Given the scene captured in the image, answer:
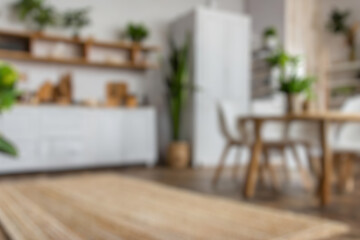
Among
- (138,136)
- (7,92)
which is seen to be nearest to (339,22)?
(138,136)

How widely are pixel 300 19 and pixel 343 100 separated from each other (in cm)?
156

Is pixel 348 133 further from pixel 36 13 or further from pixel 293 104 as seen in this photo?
pixel 36 13

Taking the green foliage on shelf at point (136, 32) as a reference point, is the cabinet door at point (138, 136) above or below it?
below

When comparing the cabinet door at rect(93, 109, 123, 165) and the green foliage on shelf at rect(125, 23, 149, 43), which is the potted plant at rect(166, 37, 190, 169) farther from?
Result: the cabinet door at rect(93, 109, 123, 165)

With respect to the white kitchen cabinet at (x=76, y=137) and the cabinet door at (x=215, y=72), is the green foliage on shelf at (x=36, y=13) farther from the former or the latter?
the cabinet door at (x=215, y=72)

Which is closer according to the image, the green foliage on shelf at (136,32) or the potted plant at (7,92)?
the potted plant at (7,92)

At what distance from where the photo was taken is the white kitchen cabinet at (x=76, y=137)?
3.92 m

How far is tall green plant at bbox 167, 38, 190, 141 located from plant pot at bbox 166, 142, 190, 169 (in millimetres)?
253

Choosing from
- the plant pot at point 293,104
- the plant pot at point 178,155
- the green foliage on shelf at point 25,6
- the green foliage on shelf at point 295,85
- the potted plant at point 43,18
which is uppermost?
the green foliage on shelf at point 25,6

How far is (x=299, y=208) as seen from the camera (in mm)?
2176

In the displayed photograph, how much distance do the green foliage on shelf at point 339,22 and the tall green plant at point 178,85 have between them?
2.85m

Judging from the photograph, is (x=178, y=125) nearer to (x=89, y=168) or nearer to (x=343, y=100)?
(x=89, y=168)

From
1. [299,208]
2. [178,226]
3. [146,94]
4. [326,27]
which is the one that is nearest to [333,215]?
[299,208]

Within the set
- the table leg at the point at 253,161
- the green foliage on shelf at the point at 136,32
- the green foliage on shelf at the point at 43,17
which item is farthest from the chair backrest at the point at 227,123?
the green foliage on shelf at the point at 43,17
